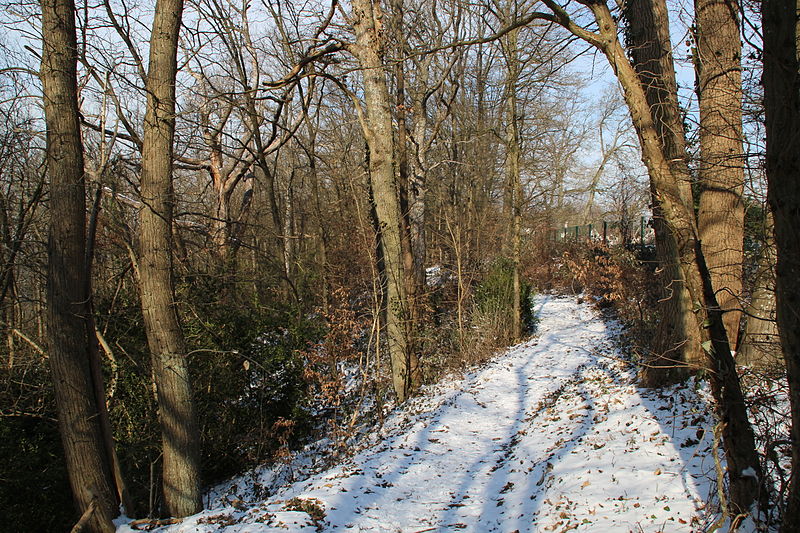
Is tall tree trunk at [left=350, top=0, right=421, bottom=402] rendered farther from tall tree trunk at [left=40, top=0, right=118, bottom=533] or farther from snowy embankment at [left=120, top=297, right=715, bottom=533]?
tall tree trunk at [left=40, top=0, right=118, bottom=533]

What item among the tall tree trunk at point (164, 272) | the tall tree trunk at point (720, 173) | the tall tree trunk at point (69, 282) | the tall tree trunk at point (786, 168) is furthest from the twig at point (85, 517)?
the tall tree trunk at point (720, 173)

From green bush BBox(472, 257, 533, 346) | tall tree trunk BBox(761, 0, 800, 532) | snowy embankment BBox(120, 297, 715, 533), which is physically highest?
tall tree trunk BBox(761, 0, 800, 532)

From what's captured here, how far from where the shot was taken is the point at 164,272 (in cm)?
579

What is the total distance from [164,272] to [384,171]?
5.05m

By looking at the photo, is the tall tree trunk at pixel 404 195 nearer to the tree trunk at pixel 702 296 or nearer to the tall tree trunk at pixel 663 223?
the tall tree trunk at pixel 663 223

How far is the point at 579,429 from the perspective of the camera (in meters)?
6.63

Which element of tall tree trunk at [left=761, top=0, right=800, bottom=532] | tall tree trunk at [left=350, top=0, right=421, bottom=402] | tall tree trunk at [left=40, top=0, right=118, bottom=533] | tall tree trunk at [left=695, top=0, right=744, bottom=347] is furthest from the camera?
tall tree trunk at [left=350, top=0, right=421, bottom=402]

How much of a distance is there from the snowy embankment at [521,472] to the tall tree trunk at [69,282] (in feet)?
2.49

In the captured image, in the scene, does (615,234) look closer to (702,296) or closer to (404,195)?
(404,195)

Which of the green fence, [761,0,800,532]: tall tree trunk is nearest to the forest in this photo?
[761,0,800,532]: tall tree trunk

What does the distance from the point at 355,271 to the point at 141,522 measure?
402 inches

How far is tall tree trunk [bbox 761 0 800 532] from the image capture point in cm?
267

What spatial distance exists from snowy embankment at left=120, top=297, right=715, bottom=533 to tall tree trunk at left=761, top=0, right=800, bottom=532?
163 centimetres

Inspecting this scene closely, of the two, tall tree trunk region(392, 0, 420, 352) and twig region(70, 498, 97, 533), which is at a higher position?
tall tree trunk region(392, 0, 420, 352)
